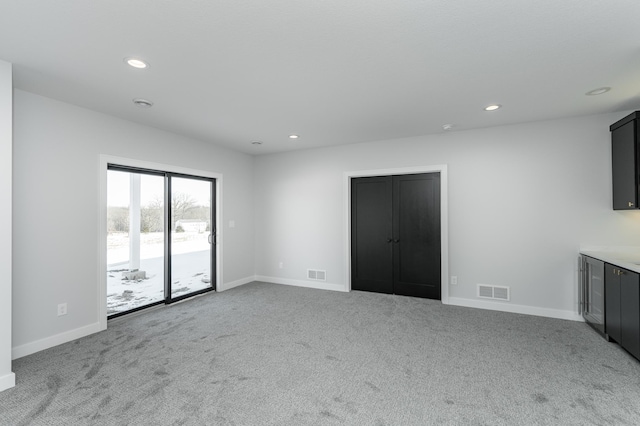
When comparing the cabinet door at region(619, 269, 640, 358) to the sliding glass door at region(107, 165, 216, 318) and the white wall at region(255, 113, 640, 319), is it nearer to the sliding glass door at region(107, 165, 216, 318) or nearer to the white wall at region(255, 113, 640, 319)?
the white wall at region(255, 113, 640, 319)

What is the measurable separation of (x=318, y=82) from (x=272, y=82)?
44 cm

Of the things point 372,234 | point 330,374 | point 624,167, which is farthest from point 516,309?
point 330,374

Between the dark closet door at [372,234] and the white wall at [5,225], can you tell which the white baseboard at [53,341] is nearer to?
the white wall at [5,225]

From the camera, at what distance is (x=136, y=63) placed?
2.50 meters

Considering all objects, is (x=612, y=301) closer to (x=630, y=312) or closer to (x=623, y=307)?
(x=623, y=307)

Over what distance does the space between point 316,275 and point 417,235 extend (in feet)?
6.55

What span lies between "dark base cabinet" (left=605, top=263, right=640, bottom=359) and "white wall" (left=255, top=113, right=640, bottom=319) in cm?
85

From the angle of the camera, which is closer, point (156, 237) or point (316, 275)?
point (156, 237)

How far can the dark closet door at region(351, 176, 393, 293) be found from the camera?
519 cm

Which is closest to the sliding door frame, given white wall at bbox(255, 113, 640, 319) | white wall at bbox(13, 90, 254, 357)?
white wall at bbox(13, 90, 254, 357)

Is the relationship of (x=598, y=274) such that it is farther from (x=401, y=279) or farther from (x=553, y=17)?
(x=553, y=17)

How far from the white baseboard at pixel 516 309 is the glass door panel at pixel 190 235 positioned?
4.13m

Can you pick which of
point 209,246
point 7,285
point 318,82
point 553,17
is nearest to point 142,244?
point 209,246

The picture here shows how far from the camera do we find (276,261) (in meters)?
6.12
